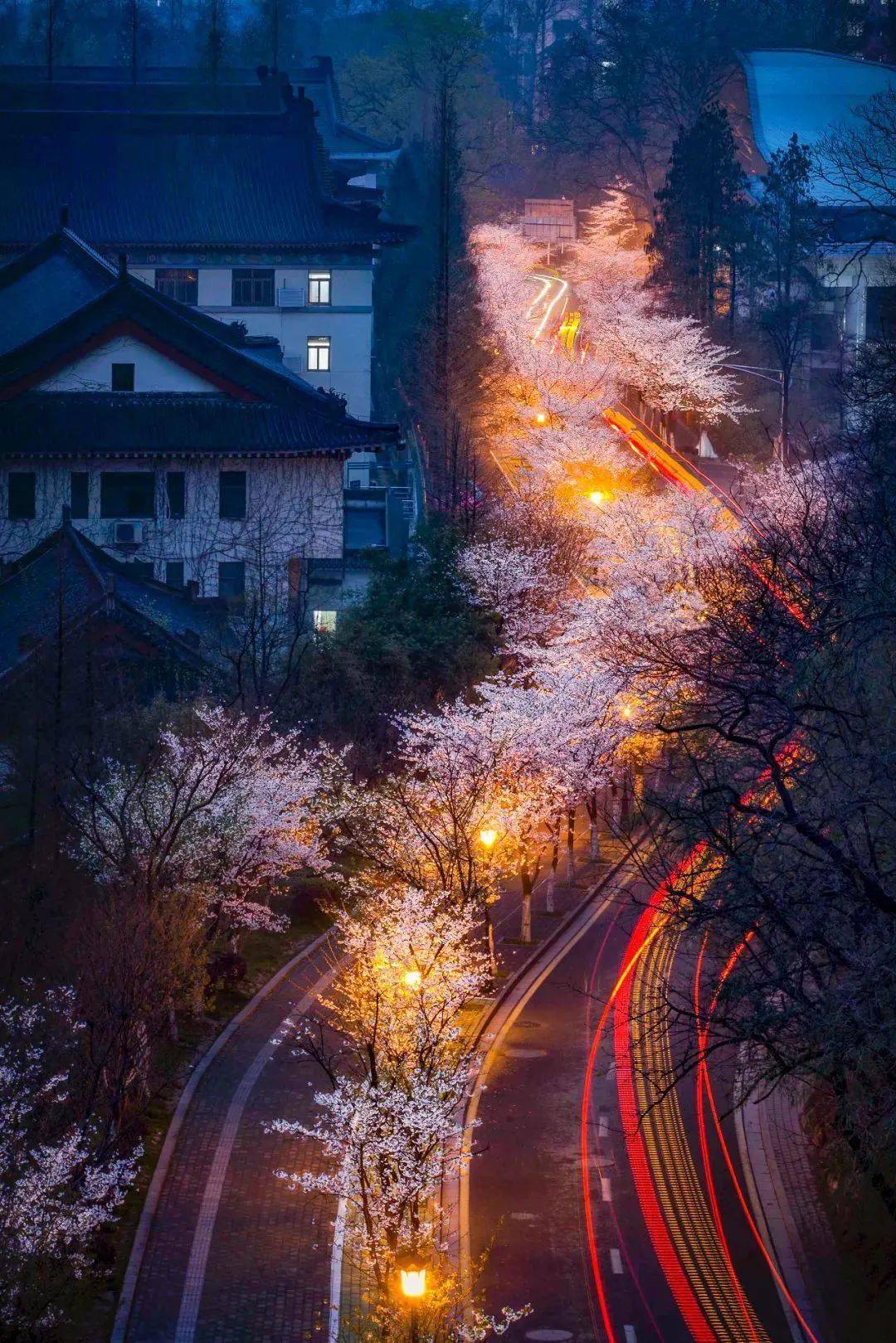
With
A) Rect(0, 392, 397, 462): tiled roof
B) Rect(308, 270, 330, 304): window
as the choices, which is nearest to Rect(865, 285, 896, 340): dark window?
Rect(0, 392, 397, 462): tiled roof

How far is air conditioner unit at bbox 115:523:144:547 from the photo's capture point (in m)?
54.9

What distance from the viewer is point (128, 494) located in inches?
2176

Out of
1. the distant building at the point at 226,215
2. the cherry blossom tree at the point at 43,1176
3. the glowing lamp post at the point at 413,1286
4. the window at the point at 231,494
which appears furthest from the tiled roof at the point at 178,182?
the glowing lamp post at the point at 413,1286

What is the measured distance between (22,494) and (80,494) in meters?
1.67

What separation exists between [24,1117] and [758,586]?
1465 cm

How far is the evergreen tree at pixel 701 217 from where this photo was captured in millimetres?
77125

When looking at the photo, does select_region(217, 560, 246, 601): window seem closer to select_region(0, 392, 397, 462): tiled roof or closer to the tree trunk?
select_region(0, 392, 397, 462): tiled roof

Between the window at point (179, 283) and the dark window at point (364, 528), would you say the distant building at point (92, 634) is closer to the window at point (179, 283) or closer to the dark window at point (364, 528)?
the dark window at point (364, 528)

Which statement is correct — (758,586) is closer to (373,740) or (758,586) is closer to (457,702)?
(457,702)

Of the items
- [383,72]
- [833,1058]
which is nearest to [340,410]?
[833,1058]

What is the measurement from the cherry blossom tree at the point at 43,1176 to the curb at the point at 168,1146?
1.66 ft

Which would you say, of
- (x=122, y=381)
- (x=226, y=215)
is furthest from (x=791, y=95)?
(x=122, y=381)

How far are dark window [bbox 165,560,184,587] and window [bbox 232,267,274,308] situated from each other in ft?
69.3

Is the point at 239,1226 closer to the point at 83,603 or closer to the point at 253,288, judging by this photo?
the point at 83,603
